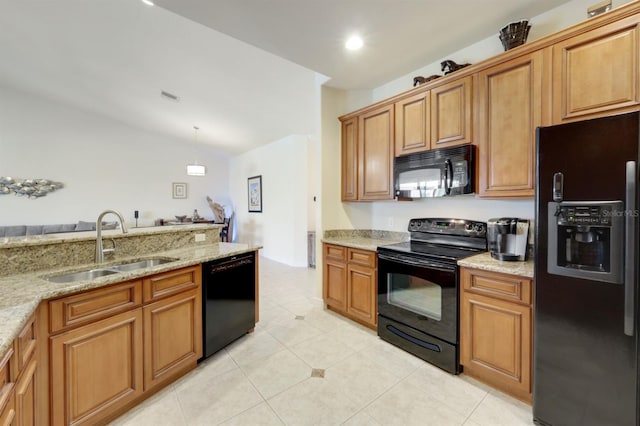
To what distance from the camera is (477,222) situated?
2314mm

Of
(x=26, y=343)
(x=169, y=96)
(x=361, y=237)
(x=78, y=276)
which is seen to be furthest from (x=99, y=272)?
(x=169, y=96)

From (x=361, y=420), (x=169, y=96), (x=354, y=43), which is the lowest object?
(x=361, y=420)

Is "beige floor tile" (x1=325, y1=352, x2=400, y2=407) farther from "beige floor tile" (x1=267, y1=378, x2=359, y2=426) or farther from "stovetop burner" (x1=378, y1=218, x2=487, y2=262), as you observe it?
"stovetop burner" (x1=378, y1=218, x2=487, y2=262)

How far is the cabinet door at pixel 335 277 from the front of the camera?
296 cm

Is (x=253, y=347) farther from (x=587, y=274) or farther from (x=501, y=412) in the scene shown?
(x=587, y=274)

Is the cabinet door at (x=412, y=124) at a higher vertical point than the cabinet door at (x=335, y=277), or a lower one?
higher

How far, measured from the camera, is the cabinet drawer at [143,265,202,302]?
5.63 feet

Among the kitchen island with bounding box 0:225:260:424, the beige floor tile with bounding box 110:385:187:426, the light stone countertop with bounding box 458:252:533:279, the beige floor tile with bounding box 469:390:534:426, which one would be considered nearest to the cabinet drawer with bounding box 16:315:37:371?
the kitchen island with bounding box 0:225:260:424

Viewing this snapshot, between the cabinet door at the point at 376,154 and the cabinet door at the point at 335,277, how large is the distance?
0.71 meters

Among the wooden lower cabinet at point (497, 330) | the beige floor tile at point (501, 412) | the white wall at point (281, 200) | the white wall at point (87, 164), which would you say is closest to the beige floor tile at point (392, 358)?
the wooden lower cabinet at point (497, 330)

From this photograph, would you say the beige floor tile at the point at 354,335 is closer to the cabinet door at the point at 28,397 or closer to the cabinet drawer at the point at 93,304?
the cabinet drawer at the point at 93,304

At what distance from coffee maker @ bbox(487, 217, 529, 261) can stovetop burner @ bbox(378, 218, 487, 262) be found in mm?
234

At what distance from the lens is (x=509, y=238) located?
6.39 feet

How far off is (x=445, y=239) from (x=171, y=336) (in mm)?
2399
